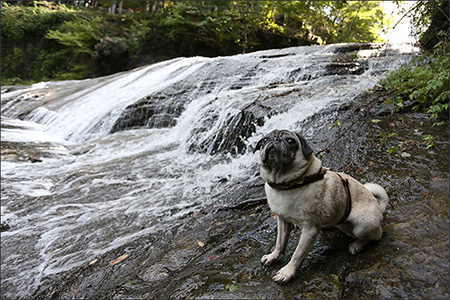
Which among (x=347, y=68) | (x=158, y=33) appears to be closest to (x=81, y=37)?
(x=158, y=33)

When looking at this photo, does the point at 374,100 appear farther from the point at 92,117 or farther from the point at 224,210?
the point at 92,117

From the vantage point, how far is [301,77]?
27.4 ft

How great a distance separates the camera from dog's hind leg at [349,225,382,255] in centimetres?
191

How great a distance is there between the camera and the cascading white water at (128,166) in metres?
3.40

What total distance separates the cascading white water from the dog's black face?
216cm

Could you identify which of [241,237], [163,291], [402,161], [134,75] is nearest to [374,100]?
[402,161]

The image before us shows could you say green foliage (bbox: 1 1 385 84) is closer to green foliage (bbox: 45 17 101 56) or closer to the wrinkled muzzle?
green foliage (bbox: 45 17 101 56)

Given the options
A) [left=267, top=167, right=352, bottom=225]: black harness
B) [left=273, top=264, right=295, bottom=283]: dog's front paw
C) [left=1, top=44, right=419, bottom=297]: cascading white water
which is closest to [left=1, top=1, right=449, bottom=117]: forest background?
[left=1, top=44, right=419, bottom=297]: cascading white water

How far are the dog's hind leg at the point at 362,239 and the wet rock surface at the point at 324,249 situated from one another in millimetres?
45

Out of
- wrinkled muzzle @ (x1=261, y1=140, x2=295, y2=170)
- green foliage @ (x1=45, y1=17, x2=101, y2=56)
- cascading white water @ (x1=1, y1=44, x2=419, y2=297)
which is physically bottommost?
cascading white water @ (x1=1, y1=44, x2=419, y2=297)

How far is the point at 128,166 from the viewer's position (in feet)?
18.7

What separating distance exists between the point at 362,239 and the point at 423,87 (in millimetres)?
3989

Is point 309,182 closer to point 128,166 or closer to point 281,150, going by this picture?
point 281,150

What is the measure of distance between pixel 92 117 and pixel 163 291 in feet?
31.7
